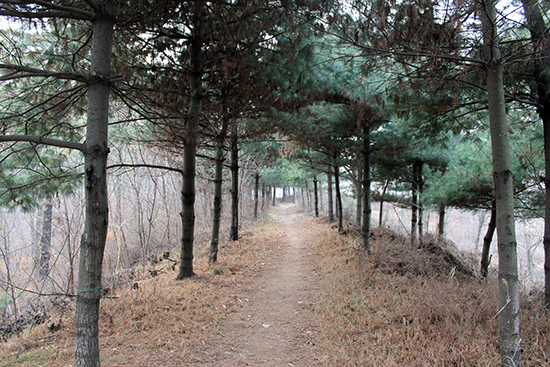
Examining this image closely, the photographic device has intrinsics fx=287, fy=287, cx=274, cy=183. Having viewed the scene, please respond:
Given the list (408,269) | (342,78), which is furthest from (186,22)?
(408,269)

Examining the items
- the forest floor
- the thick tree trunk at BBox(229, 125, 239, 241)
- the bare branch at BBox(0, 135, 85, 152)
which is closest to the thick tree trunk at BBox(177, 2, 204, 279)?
the forest floor

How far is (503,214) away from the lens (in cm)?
315

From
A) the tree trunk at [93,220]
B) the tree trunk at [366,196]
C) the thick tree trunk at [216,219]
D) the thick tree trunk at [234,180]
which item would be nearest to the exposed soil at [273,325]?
the thick tree trunk at [216,219]

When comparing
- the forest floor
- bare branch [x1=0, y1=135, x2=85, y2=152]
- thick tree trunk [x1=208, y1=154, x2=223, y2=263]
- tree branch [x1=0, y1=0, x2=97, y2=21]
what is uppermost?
tree branch [x1=0, y1=0, x2=97, y2=21]

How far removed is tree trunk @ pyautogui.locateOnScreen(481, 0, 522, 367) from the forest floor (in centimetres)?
26

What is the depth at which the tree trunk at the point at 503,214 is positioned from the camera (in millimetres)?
3086

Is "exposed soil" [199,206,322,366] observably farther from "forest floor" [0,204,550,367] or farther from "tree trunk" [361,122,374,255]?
"tree trunk" [361,122,374,255]

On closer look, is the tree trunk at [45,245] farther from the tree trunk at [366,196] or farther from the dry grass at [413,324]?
the tree trunk at [366,196]

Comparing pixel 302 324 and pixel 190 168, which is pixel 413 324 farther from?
pixel 190 168

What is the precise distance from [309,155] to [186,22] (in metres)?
8.25

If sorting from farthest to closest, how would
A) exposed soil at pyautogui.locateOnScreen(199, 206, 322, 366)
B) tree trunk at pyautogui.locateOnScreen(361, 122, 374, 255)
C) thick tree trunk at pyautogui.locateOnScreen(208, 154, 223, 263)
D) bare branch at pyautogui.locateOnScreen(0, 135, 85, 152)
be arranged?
tree trunk at pyautogui.locateOnScreen(361, 122, 374, 255) < thick tree trunk at pyautogui.locateOnScreen(208, 154, 223, 263) < exposed soil at pyautogui.locateOnScreen(199, 206, 322, 366) < bare branch at pyautogui.locateOnScreen(0, 135, 85, 152)

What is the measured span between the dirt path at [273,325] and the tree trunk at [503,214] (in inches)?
87.5

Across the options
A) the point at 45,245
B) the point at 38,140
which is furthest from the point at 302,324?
the point at 45,245

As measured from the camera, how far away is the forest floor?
348cm
